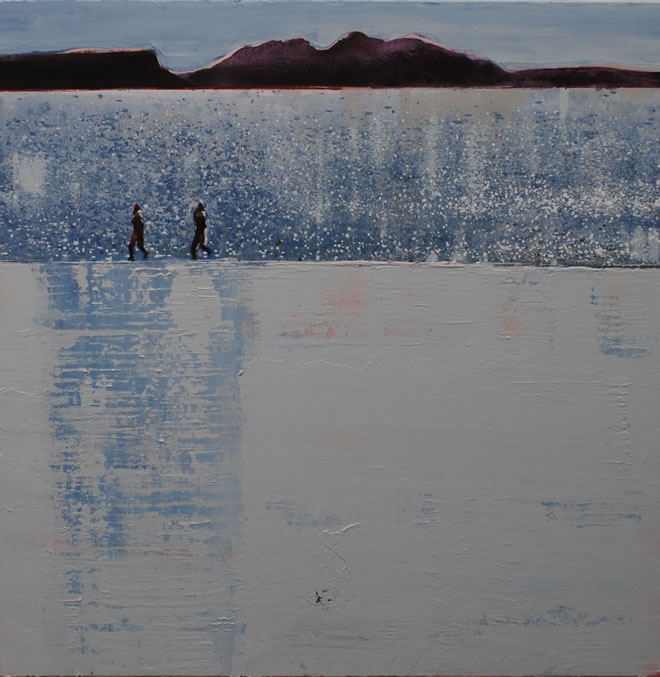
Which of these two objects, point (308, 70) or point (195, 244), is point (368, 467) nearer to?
point (195, 244)

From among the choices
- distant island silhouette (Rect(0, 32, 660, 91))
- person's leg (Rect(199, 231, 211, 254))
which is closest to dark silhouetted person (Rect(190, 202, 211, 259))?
person's leg (Rect(199, 231, 211, 254))

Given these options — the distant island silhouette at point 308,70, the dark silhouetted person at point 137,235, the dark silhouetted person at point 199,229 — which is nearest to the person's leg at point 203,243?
the dark silhouetted person at point 199,229

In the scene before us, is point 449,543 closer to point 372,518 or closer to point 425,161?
point 372,518

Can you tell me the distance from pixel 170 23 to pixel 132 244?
2.63ft

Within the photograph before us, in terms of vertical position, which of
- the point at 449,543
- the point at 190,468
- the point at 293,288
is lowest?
the point at 449,543

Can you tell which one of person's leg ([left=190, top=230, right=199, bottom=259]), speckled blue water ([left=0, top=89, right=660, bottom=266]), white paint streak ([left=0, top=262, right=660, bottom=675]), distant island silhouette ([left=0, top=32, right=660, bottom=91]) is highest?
distant island silhouette ([left=0, top=32, right=660, bottom=91])

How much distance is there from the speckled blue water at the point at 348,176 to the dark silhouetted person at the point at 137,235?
31 mm

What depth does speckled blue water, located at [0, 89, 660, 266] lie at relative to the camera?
7.50 ft

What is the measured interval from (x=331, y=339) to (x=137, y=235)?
80 cm

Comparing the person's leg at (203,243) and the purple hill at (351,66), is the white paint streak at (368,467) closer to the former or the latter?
the person's leg at (203,243)

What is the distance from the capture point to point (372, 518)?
2.22 metres

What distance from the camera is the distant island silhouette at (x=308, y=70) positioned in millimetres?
2281

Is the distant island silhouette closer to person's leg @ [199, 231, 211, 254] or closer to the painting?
the painting

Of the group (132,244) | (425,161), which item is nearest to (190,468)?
(132,244)
